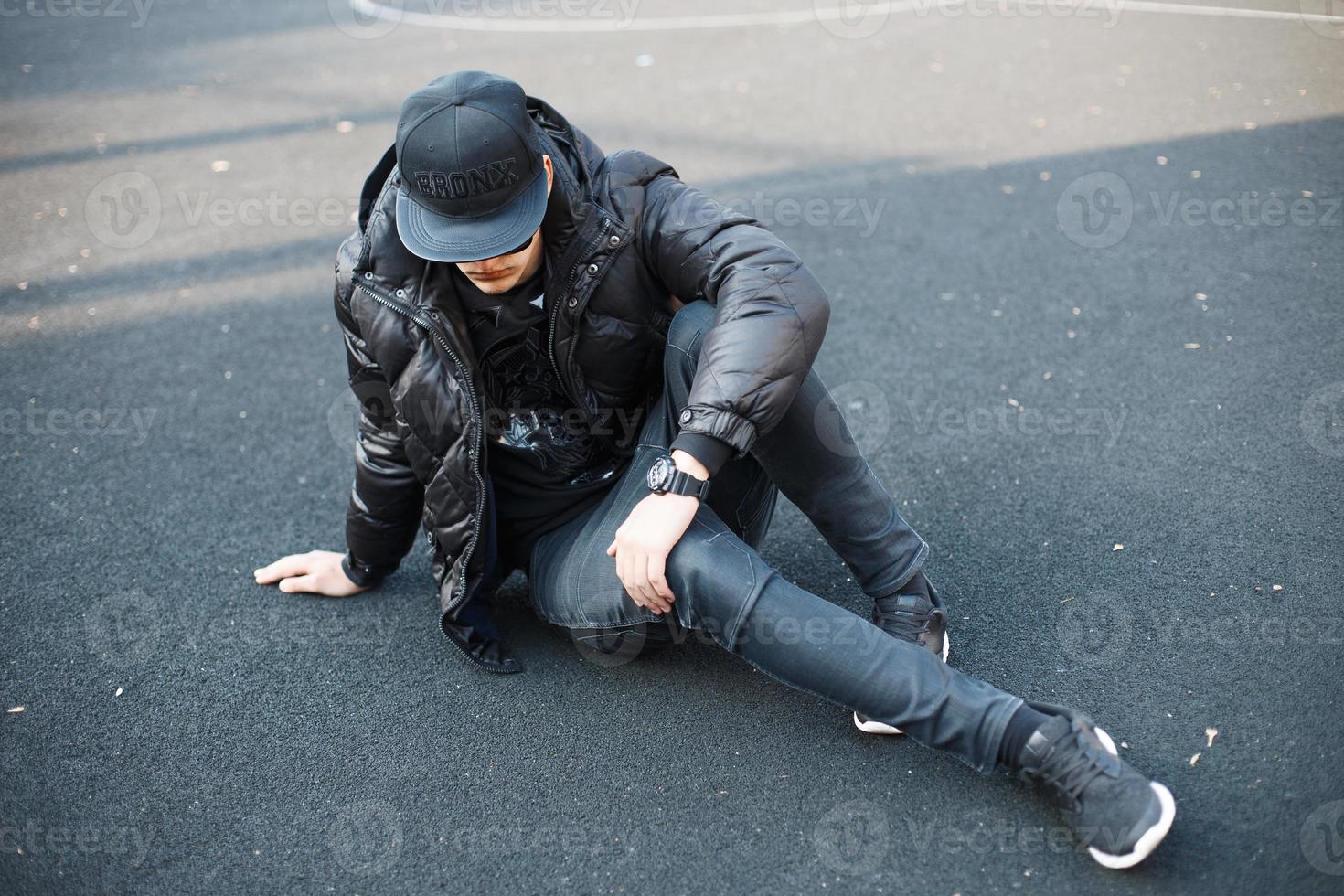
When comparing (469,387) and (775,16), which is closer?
(469,387)

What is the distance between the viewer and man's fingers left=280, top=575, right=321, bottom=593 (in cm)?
246

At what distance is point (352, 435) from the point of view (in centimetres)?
309

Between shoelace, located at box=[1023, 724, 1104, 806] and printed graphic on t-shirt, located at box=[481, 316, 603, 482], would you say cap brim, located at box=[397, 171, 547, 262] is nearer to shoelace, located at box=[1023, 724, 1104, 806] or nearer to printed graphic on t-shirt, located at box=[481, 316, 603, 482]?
printed graphic on t-shirt, located at box=[481, 316, 603, 482]

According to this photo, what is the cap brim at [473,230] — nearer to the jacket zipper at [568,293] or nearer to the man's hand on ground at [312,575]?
the jacket zipper at [568,293]

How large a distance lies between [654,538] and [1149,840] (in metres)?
0.92

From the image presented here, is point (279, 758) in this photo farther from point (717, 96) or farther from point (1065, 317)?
point (717, 96)

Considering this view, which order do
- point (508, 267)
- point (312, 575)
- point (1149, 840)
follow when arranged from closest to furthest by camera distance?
1. point (1149, 840)
2. point (508, 267)
3. point (312, 575)

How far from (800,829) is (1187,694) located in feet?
2.61

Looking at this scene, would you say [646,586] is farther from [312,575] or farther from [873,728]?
[312,575]

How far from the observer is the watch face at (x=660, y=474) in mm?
1812

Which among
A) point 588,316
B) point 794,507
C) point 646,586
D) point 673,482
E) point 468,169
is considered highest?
point 468,169

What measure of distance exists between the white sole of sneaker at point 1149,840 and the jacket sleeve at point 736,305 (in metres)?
0.87

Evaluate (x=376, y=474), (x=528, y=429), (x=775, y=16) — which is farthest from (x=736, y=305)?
(x=775, y=16)

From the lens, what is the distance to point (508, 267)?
191 cm
